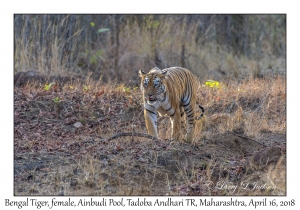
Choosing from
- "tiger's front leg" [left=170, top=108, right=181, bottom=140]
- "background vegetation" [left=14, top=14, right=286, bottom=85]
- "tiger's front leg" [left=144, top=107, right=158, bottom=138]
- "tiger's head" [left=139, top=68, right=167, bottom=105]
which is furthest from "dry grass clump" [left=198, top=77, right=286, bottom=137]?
"background vegetation" [left=14, top=14, right=286, bottom=85]

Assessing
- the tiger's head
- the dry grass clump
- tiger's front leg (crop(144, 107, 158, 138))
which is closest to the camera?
the tiger's head

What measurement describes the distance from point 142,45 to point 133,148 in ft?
27.7

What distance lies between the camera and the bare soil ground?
19.0 feet

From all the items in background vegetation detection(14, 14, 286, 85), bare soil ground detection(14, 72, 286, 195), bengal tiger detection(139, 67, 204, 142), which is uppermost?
background vegetation detection(14, 14, 286, 85)

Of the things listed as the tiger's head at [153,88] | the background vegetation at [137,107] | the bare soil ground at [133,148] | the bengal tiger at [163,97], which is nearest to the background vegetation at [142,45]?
A: the background vegetation at [137,107]

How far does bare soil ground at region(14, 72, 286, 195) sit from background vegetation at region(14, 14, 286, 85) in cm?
264

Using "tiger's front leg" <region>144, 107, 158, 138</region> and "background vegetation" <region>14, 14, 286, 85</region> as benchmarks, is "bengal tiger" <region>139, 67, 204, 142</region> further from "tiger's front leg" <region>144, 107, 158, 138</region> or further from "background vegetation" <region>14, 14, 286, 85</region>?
"background vegetation" <region>14, 14, 286, 85</region>

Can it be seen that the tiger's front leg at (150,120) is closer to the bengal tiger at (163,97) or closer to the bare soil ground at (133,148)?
the bengal tiger at (163,97)

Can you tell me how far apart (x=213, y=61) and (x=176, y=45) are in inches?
46.2

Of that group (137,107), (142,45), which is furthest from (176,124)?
(142,45)

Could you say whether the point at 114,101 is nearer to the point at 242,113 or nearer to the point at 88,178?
Answer: the point at 242,113

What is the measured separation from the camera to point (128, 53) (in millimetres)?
14562

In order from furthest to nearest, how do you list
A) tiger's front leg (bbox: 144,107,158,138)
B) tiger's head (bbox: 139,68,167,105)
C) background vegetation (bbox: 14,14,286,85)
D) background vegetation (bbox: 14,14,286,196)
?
background vegetation (bbox: 14,14,286,85)
tiger's front leg (bbox: 144,107,158,138)
tiger's head (bbox: 139,68,167,105)
background vegetation (bbox: 14,14,286,196)

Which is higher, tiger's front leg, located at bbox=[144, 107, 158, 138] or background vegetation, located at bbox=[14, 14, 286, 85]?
background vegetation, located at bbox=[14, 14, 286, 85]
